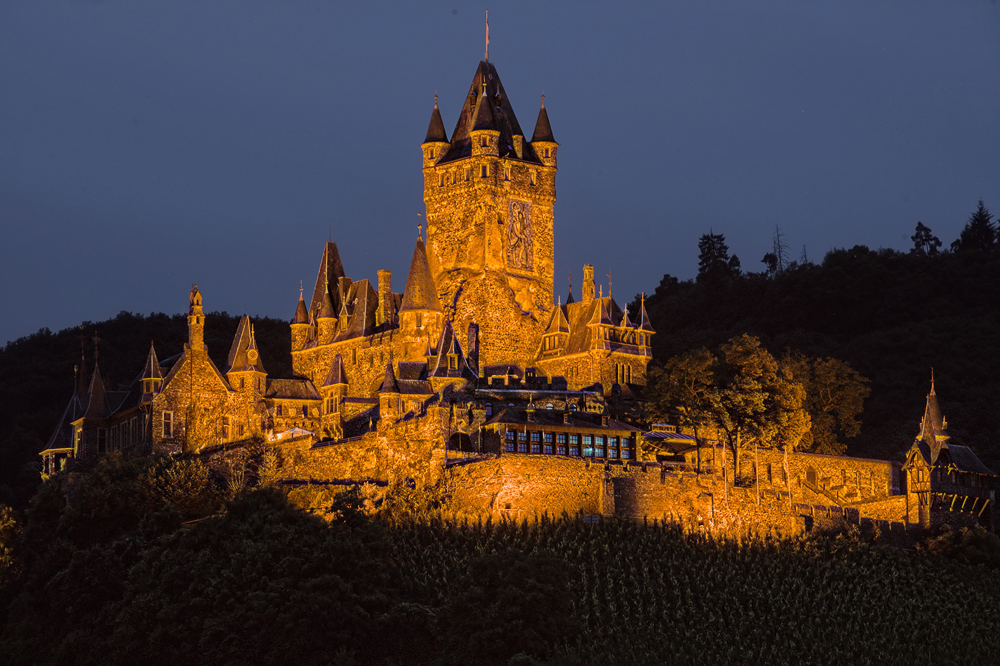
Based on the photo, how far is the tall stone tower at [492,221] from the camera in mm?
77750

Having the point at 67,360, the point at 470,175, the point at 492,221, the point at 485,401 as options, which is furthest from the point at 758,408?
the point at 67,360

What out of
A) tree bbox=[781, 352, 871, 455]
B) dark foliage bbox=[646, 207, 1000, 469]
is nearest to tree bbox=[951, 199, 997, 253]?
dark foliage bbox=[646, 207, 1000, 469]

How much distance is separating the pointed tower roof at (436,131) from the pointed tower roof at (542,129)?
4.80 meters

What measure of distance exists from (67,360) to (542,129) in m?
37.8

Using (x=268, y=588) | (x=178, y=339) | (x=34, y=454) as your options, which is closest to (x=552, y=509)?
(x=268, y=588)

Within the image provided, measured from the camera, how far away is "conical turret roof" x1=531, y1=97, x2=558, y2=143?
271ft

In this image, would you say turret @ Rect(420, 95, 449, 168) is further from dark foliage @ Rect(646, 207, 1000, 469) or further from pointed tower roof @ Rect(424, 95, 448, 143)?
dark foliage @ Rect(646, 207, 1000, 469)

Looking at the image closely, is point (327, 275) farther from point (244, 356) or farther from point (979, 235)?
point (979, 235)

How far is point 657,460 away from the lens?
2559 inches

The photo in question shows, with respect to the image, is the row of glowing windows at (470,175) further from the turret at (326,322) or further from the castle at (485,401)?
the turret at (326,322)

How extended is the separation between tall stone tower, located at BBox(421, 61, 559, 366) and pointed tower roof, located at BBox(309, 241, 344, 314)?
20.3 feet

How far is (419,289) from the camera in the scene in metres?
76.2

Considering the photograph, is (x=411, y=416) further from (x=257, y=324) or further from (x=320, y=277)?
(x=257, y=324)

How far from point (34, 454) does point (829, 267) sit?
53984 millimetres
